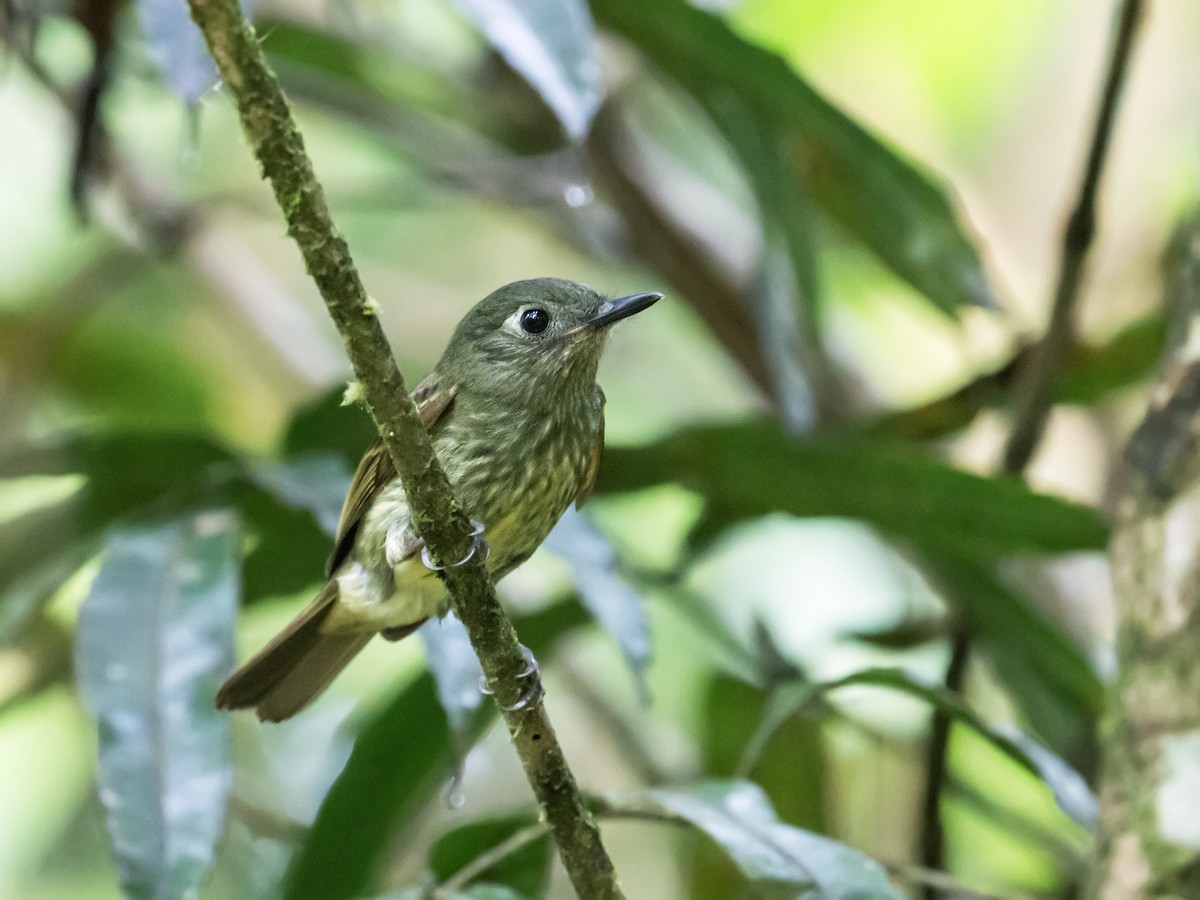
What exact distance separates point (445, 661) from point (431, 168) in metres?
2.08

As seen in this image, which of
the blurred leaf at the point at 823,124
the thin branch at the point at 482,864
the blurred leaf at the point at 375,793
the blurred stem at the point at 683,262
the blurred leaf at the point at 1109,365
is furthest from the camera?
the blurred stem at the point at 683,262

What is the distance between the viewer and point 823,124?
2.74 meters

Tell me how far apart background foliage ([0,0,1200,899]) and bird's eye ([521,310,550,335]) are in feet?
1.14

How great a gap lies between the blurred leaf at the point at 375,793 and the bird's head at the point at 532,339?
0.68 m

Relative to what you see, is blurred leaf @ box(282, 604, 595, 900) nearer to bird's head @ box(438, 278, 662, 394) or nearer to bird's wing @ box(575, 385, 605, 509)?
bird's wing @ box(575, 385, 605, 509)

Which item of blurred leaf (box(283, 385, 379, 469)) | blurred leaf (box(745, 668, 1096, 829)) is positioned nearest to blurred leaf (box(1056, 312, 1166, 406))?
blurred leaf (box(745, 668, 1096, 829))

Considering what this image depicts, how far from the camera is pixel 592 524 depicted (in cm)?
251

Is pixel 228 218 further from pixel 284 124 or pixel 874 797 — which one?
pixel 284 124

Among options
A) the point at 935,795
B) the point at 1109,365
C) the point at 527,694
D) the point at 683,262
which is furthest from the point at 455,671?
the point at 683,262

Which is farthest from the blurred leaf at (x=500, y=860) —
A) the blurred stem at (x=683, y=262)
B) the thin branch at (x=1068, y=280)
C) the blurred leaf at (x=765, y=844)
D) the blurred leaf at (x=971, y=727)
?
the blurred stem at (x=683, y=262)

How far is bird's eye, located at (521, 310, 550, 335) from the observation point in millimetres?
2527

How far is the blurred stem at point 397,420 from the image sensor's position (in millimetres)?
1312

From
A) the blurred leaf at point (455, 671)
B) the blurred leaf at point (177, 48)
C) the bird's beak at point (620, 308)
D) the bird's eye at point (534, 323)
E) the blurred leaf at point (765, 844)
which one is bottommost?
the blurred leaf at point (765, 844)

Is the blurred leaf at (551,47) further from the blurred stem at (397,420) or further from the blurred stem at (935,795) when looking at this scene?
the blurred stem at (935,795)
